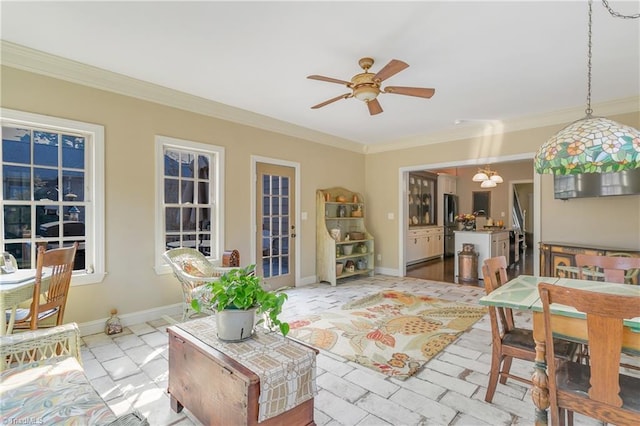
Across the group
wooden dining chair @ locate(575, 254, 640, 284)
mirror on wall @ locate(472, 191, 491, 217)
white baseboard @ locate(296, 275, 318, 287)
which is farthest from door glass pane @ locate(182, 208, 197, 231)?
mirror on wall @ locate(472, 191, 491, 217)

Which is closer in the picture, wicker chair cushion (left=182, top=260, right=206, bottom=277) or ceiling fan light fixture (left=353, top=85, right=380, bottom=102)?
ceiling fan light fixture (left=353, top=85, right=380, bottom=102)

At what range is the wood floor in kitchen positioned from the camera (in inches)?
248

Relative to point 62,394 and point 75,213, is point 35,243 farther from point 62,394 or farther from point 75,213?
point 62,394

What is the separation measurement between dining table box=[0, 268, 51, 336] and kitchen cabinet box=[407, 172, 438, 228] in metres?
6.94

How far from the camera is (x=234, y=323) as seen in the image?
1.76 metres

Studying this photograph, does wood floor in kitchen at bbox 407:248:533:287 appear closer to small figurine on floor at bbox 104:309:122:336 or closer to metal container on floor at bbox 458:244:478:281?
metal container on floor at bbox 458:244:478:281

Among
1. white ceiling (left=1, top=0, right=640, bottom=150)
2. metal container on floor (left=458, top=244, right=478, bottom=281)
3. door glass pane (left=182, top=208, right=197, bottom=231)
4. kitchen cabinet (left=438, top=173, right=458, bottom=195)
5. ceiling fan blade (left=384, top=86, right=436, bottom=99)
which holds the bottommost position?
metal container on floor (left=458, top=244, right=478, bottom=281)

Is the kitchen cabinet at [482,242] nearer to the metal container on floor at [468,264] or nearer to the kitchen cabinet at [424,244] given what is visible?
the metal container on floor at [468,264]

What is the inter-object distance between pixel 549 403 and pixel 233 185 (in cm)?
407

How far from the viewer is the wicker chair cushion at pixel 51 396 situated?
122cm

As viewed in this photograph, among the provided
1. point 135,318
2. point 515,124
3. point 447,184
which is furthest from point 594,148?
Answer: point 447,184

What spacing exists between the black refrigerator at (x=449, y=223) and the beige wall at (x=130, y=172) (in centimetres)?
662

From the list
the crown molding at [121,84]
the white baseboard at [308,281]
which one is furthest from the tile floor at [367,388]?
the crown molding at [121,84]

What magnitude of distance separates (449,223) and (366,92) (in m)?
7.53
